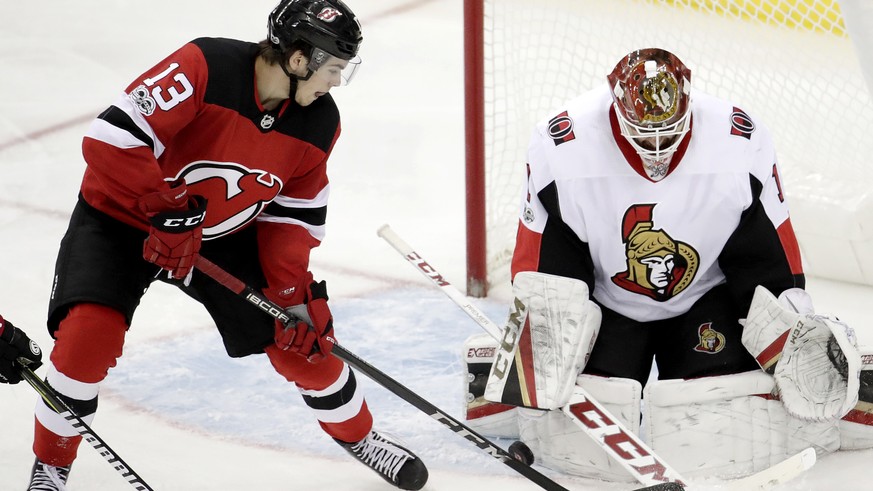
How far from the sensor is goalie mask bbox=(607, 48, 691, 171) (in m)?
2.34

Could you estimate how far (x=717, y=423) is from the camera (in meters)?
2.49

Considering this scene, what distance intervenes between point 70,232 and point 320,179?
1.69 ft

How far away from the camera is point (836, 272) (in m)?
3.67

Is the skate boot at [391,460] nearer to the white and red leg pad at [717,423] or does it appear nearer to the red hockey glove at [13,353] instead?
the white and red leg pad at [717,423]

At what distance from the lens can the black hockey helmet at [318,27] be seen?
230 cm

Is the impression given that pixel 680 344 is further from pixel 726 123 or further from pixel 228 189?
pixel 228 189

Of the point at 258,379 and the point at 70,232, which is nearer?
the point at 70,232

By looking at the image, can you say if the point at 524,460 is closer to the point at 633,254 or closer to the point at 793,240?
the point at 633,254

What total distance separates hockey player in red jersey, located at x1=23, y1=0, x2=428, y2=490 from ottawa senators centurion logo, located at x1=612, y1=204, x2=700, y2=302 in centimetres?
61

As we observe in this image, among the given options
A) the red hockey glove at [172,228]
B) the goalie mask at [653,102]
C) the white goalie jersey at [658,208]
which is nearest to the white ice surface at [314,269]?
the white goalie jersey at [658,208]

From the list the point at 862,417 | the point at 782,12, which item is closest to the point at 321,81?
the point at 862,417

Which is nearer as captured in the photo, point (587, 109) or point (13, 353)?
point (13, 353)

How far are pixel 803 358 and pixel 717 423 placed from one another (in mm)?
221

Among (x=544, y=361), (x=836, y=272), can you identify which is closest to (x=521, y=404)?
(x=544, y=361)
